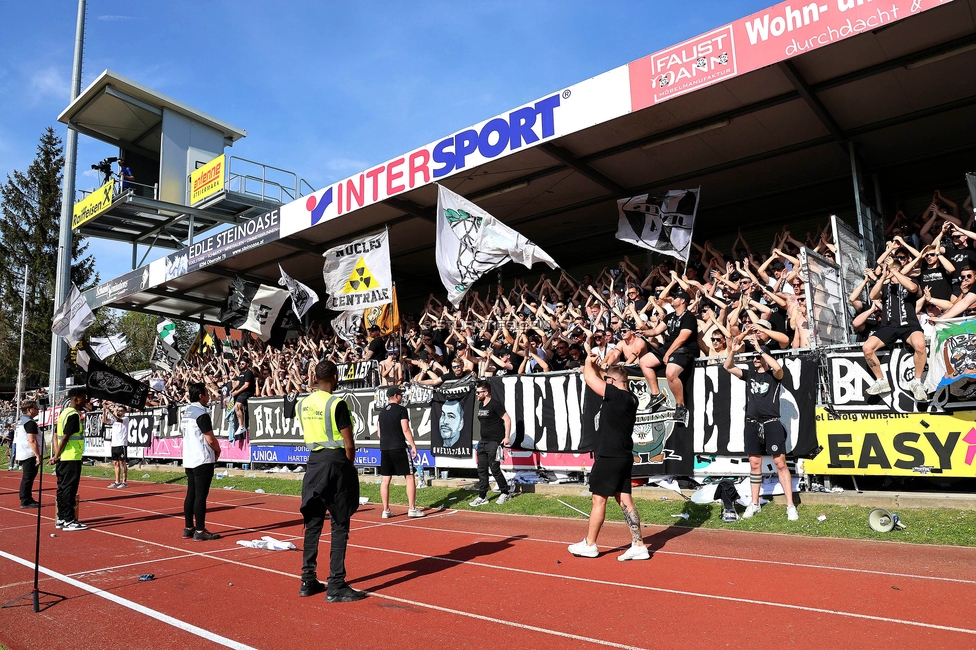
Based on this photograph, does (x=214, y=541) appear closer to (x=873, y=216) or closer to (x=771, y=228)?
(x=873, y=216)

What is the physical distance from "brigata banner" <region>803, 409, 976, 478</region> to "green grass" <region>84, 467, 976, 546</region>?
533 millimetres

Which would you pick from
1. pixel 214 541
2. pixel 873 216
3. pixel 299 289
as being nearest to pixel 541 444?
pixel 214 541

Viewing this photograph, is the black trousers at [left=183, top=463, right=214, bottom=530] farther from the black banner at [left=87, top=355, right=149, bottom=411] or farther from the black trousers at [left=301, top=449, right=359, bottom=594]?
the black banner at [left=87, top=355, right=149, bottom=411]

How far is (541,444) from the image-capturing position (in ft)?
39.5

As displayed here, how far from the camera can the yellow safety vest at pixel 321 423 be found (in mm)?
5938

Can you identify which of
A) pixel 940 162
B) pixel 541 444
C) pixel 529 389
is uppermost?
pixel 940 162

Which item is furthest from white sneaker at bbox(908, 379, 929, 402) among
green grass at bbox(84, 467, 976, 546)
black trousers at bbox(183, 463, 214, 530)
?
black trousers at bbox(183, 463, 214, 530)

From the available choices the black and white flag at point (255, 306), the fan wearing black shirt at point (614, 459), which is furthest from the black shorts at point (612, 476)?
the black and white flag at point (255, 306)

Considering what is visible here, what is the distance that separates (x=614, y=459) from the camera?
682 centimetres

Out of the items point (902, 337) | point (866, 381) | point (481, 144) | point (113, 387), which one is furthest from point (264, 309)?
point (902, 337)

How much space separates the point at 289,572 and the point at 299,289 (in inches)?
467

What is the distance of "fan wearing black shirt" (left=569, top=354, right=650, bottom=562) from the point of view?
6812 millimetres

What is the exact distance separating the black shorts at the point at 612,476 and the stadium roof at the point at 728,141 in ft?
19.6

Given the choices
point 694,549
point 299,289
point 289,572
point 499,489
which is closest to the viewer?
point 289,572
